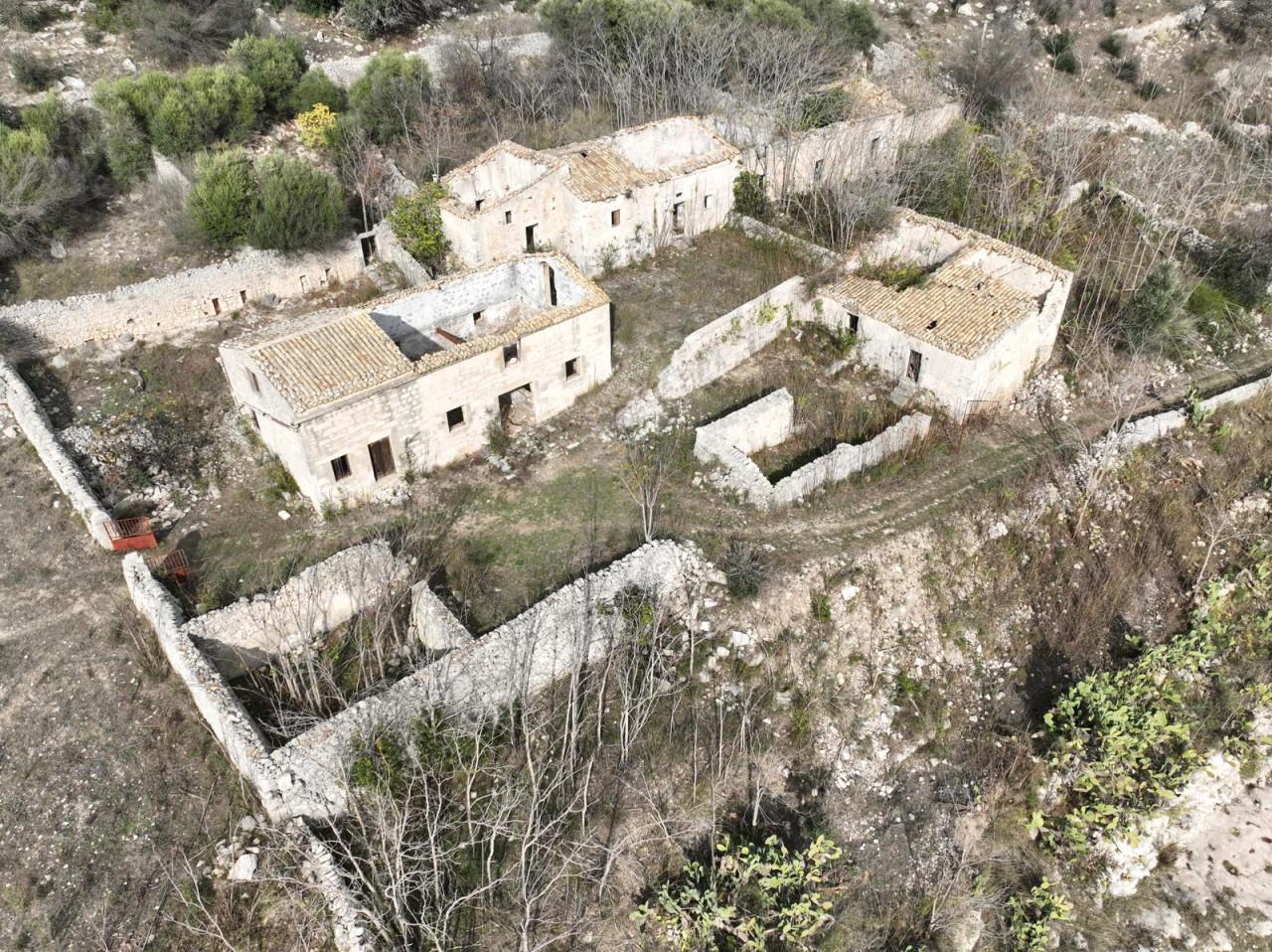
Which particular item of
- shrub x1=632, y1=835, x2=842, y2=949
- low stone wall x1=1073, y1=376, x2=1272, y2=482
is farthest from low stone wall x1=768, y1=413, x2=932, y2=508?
shrub x1=632, y1=835, x2=842, y2=949

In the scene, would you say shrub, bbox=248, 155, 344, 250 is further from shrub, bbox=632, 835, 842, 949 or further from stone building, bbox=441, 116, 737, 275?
shrub, bbox=632, 835, 842, 949

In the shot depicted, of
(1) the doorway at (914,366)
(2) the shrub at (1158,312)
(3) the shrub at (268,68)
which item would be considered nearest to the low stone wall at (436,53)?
(3) the shrub at (268,68)

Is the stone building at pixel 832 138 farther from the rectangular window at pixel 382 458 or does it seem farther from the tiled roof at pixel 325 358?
the rectangular window at pixel 382 458

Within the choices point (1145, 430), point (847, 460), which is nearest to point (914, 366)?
point (847, 460)

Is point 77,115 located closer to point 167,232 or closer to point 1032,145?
point 167,232

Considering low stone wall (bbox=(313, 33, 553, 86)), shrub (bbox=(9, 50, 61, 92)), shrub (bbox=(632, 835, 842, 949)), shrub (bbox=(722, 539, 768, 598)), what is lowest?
shrub (bbox=(632, 835, 842, 949))

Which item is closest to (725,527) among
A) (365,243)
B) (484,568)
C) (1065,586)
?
(484,568)

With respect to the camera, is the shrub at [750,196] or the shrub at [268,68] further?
the shrub at [268,68]
